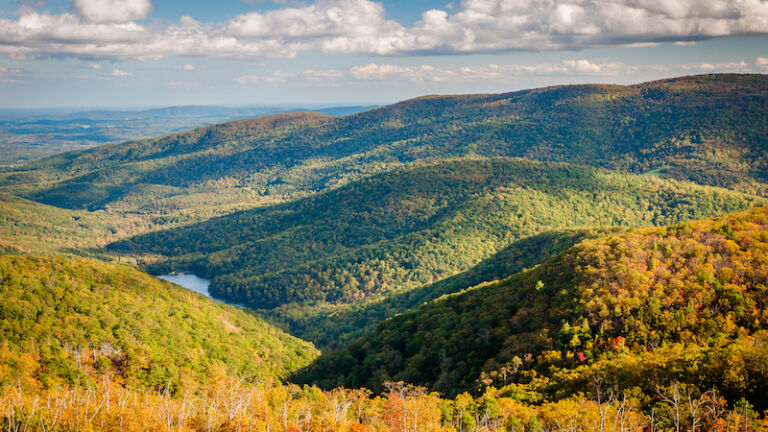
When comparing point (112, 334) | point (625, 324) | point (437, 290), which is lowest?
point (437, 290)

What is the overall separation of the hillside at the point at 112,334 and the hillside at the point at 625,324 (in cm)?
3447

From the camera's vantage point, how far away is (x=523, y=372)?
59562mm

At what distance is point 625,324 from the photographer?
60.3m

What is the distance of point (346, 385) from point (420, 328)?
18.1 metres

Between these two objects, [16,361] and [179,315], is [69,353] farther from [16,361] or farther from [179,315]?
[179,315]

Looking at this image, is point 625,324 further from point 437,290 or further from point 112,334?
point 437,290

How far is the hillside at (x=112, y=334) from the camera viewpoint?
237ft

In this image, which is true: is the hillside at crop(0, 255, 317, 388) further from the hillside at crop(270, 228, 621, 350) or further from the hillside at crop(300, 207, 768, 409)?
the hillside at crop(270, 228, 621, 350)

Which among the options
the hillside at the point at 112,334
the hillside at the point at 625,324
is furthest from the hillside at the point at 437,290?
the hillside at the point at 625,324

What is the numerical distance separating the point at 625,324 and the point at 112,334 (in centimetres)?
8597

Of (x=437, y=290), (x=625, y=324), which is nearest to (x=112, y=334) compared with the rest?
(x=625, y=324)

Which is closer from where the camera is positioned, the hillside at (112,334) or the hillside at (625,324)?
the hillside at (625,324)

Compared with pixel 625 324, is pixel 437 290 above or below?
below

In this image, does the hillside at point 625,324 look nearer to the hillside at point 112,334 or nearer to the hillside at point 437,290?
the hillside at point 112,334
